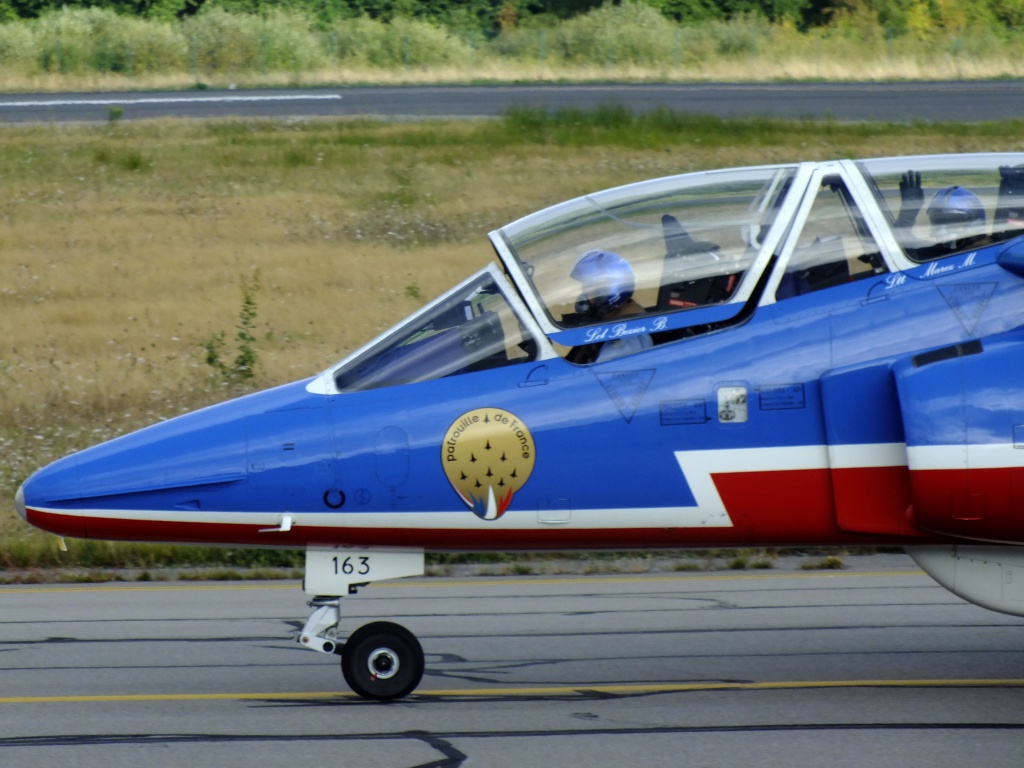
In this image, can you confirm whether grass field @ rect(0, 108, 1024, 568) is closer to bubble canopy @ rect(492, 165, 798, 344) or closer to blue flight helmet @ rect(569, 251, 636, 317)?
bubble canopy @ rect(492, 165, 798, 344)

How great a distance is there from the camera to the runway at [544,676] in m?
6.20

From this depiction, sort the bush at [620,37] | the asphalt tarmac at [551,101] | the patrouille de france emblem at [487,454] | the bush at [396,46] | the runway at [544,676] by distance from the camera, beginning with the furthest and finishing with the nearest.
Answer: the bush at [396,46], the bush at [620,37], the asphalt tarmac at [551,101], the patrouille de france emblem at [487,454], the runway at [544,676]

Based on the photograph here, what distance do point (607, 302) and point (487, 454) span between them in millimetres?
880

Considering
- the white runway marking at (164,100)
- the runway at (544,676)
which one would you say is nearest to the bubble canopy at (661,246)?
the runway at (544,676)

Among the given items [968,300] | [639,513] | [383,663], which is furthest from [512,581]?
[968,300]

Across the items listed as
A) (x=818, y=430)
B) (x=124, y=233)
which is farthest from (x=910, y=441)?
(x=124, y=233)

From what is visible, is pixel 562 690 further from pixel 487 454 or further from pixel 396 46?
pixel 396 46

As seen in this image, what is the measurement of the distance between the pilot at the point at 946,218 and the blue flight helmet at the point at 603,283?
4.21 ft

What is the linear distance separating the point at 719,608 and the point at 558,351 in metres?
3.14

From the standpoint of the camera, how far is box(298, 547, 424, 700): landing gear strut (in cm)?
670

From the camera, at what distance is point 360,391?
21.6 ft

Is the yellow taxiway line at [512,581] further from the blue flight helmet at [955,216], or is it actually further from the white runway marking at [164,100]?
the white runway marking at [164,100]

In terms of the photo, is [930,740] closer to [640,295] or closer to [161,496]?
[640,295]

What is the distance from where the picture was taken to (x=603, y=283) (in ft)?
21.5
